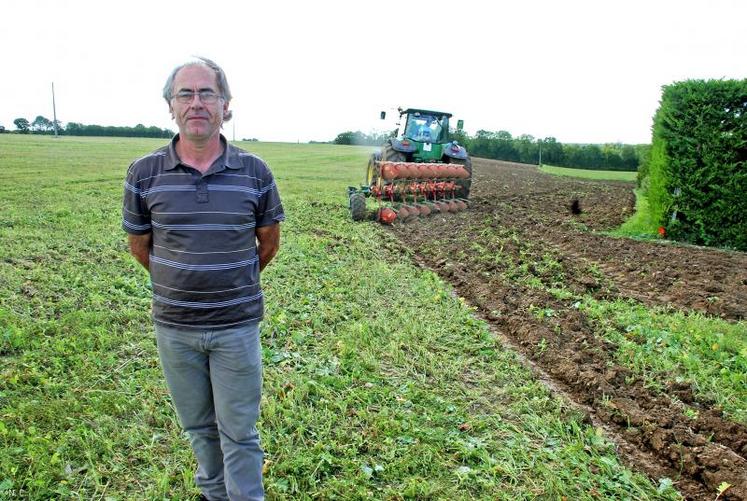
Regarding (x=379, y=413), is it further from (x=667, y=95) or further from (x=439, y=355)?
(x=667, y=95)

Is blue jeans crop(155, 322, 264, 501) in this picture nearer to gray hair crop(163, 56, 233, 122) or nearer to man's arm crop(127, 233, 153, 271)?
man's arm crop(127, 233, 153, 271)

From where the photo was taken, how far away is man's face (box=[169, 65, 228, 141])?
2.25 m

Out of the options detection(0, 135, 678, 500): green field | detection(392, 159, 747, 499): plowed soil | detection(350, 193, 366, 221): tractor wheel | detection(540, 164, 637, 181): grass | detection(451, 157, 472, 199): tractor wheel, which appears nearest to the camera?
detection(0, 135, 678, 500): green field

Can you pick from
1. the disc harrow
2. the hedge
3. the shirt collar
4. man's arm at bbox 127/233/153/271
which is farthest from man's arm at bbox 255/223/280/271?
the hedge

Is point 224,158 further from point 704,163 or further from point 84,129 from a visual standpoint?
point 84,129

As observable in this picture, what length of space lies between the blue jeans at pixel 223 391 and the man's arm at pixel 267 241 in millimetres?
420

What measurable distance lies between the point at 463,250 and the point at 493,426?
5229 mm

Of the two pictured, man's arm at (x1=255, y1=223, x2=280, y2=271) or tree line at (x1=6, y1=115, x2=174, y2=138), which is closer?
man's arm at (x1=255, y1=223, x2=280, y2=271)

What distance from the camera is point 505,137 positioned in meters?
50.1

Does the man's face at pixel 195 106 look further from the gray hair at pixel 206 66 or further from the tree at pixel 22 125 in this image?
the tree at pixel 22 125

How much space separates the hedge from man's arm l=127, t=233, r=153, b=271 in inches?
412

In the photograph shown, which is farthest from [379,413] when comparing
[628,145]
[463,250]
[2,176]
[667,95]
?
[628,145]

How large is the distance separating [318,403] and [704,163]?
950 centimetres

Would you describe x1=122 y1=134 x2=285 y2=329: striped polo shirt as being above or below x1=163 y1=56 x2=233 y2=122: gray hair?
below
